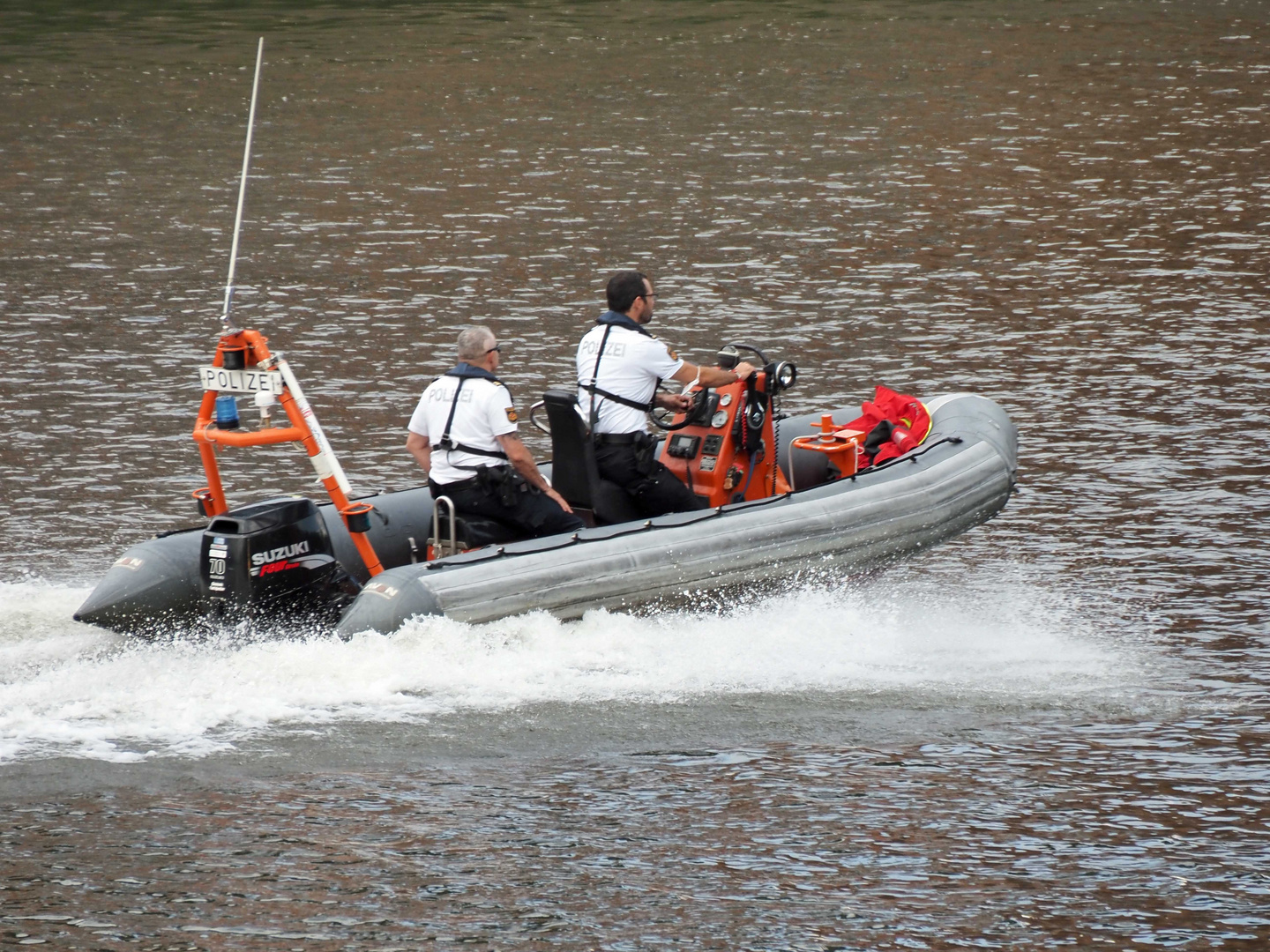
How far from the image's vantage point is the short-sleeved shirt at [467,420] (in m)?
7.52

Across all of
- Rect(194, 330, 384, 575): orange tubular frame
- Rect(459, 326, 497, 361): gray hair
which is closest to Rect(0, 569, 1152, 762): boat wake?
Rect(194, 330, 384, 575): orange tubular frame

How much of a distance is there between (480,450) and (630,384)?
824 millimetres

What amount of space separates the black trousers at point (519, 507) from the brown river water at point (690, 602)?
1.87ft

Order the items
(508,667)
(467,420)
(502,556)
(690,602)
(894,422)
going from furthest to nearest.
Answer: (894,422), (690,602), (467,420), (502,556), (508,667)

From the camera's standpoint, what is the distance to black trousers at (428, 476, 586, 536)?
25.1ft

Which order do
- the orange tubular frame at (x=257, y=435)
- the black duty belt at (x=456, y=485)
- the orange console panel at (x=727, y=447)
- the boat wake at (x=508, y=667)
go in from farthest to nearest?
the orange console panel at (x=727, y=447), the black duty belt at (x=456, y=485), the orange tubular frame at (x=257, y=435), the boat wake at (x=508, y=667)

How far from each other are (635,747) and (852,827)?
36.9 inches

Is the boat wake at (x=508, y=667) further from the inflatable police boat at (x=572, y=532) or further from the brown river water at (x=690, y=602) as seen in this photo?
the inflatable police boat at (x=572, y=532)

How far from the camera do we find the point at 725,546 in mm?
7738

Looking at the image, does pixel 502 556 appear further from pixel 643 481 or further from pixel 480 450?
pixel 643 481

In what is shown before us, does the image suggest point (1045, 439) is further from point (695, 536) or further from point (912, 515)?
point (695, 536)

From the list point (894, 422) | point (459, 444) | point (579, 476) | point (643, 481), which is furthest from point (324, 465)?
point (894, 422)

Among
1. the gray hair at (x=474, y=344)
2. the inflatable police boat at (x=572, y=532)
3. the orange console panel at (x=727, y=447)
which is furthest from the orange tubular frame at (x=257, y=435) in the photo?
the orange console panel at (x=727, y=447)

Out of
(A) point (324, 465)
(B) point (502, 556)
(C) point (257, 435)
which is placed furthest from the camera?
(B) point (502, 556)
